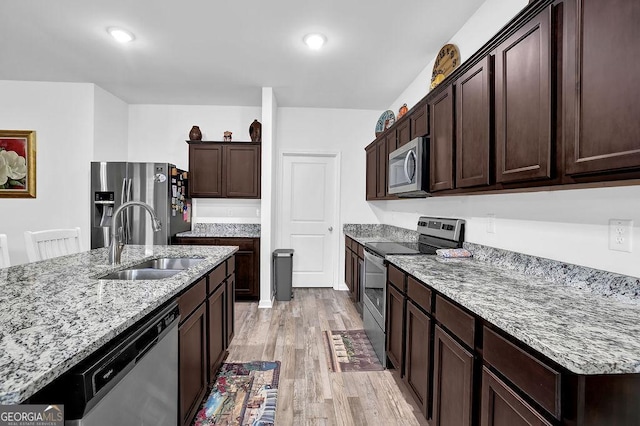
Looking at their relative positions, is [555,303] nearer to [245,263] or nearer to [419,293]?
[419,293]

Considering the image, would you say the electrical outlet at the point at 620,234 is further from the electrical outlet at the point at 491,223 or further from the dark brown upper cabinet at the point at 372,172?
the dark brown upper cabinet at the point at 372,172

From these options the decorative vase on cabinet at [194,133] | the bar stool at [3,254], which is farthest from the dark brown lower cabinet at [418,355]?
the decorative vase on cabinet at [194,133]

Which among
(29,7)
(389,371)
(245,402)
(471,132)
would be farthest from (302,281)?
(29,7)

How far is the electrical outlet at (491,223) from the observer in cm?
212

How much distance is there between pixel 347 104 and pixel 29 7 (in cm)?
332

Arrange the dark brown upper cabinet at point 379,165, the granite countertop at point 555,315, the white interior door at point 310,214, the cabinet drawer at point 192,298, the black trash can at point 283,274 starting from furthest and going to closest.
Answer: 1. the white interior door at point 310,214
2. the black trash can at point 283,274
3. the dark brown upper cabinet at point 379,165
4. the cabinet drawer at point 192,298
5. the granite countertop at point 555,315

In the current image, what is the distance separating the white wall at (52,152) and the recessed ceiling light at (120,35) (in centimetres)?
151

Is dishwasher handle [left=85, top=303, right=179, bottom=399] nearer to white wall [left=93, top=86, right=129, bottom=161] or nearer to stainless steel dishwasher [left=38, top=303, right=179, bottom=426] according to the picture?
stainless steel dishwasher [left=38, top=303, right=179, bottom=426]

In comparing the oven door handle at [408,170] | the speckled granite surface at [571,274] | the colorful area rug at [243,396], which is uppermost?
the oven door handle at [408,170]

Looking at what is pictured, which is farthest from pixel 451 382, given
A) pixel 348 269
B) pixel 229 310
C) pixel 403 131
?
pixel 348 269

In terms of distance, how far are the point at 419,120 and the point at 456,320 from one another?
1764 millimetres

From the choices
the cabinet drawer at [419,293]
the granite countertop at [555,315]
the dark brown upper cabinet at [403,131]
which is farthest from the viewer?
the dark brown upper cabinet at [403,131]

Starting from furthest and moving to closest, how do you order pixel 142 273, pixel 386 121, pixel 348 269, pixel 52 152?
pixel 348 269
pixel 386 121
pixel 52 152
pixel 142 273

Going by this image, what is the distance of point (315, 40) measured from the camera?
271 centimetres
